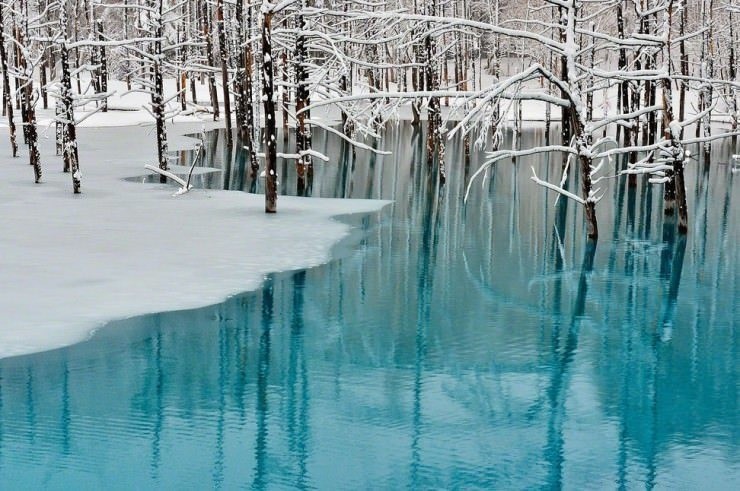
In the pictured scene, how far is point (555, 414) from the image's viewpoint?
12.2 metres

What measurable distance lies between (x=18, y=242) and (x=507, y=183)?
19217 mm

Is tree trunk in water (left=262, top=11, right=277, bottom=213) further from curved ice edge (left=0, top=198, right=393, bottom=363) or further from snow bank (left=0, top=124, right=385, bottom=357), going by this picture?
curved ice edge (left=0, top=198, right=393, bottom=363)

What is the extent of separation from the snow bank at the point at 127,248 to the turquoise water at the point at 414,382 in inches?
26.6

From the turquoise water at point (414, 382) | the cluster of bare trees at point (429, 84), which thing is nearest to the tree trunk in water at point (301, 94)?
the cluster of bare trees at point (429, 84)

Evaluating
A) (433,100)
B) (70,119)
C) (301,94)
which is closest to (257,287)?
(70,119)

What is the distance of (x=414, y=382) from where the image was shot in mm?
13227

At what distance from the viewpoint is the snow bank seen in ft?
51.9

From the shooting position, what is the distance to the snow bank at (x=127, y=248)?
1580 cm

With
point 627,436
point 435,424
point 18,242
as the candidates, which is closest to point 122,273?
point 18,242

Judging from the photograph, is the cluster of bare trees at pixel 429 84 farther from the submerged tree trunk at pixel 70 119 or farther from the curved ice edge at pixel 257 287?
the curved ice edge at pixel 257 287

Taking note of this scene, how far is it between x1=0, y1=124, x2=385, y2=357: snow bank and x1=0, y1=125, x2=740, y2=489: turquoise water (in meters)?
0.67

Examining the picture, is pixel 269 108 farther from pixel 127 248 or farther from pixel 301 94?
pixel 301 94

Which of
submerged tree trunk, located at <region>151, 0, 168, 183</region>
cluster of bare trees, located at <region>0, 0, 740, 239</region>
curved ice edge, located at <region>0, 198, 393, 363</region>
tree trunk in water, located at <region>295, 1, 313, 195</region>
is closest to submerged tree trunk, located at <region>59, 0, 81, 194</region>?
cluster of bare trees, located at <region>0, 0, 740, 239</region>

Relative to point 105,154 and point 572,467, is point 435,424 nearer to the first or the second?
point 572,467
